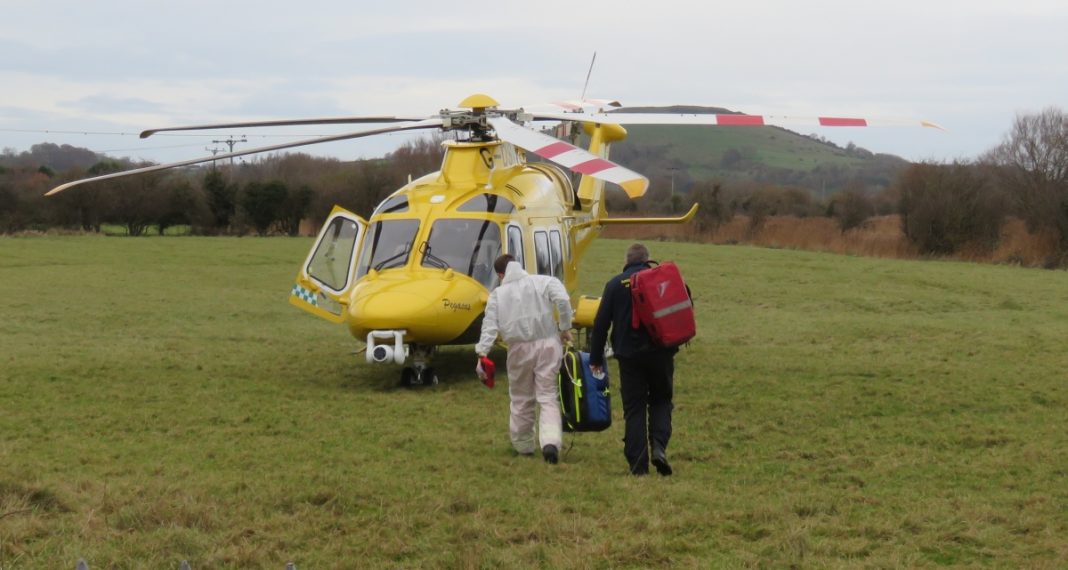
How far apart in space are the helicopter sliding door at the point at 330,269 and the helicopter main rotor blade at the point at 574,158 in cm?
235

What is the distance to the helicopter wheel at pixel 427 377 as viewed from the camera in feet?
39.4

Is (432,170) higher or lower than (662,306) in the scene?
higher

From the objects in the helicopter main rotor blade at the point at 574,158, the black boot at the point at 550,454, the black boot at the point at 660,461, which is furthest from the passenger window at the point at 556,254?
the black boot at the point at 660,461

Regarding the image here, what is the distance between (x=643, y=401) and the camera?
25.8ft

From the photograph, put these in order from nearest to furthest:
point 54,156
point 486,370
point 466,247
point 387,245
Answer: point 486,370 → point 466,247 → point 387,245 → point 54,156

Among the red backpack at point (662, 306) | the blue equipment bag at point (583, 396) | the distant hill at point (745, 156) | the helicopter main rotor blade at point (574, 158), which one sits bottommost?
the blue equipment bag at point (583, 396)

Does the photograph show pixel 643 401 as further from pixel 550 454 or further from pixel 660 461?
pixel 550 454

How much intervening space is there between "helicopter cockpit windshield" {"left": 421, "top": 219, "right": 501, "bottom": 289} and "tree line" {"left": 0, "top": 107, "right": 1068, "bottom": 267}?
2724cm

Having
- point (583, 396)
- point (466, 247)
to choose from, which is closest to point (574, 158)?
point (583, 396)

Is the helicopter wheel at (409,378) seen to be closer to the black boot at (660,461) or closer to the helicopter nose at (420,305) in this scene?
the helicopter nose at (420,305)

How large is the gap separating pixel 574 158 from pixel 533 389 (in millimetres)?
1889

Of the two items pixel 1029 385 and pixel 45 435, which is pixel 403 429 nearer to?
pixel 45 435

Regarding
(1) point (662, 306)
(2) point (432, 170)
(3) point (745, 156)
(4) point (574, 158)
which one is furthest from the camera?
(3) point (745, 156)

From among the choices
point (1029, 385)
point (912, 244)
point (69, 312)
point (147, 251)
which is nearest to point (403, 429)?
point (1029, 385)
